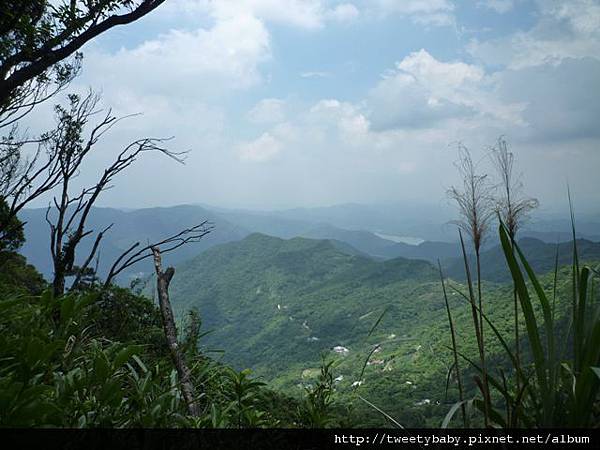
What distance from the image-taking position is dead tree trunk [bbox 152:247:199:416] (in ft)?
5.34

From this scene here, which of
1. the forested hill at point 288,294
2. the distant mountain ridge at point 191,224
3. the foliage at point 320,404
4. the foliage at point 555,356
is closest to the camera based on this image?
the foliage at point 555,356

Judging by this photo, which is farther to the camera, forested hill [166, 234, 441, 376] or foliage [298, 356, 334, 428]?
forested hill [166, 234, 441, 376]

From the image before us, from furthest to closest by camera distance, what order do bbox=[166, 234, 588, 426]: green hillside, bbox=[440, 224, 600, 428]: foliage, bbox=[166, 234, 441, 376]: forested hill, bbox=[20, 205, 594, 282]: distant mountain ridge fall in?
bbox=[20, 205, 594, 282]: distant mountain ridge
bbox=[166, 234, 441, 376]: forested hill
bbox=[166, 234, 588, 426]: green hillside
bbox=[440, 224, 600, 428]: foliage

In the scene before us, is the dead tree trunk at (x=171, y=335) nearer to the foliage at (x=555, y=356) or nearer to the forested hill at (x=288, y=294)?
the foliage at (x=555, y=356)

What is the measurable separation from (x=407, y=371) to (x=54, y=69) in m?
22.5

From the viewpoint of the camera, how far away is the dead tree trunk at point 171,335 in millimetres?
1627

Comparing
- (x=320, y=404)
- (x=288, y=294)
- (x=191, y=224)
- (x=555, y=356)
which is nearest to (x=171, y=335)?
(x=320, y=404)

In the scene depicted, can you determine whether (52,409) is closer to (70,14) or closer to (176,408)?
(176,408)

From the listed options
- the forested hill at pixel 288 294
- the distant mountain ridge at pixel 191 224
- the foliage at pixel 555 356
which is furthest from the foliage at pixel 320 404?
the distant mountain ridge at pixel 191 224

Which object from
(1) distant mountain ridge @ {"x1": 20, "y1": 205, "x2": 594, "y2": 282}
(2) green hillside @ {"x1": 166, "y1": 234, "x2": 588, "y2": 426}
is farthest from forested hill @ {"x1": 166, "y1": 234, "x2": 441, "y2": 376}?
(1) distant mountain ridge @ {"x1": 20, "y1": 205, "x2": 594, "y2": 282}

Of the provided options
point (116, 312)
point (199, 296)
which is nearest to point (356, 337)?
point (199, 296)

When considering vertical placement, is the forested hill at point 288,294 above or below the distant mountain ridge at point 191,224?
below

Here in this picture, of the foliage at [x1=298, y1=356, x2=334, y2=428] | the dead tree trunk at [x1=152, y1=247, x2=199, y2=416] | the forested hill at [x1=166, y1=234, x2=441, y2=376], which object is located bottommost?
the forested hill at [x1=166, y1=234, x2=441, y2=376]

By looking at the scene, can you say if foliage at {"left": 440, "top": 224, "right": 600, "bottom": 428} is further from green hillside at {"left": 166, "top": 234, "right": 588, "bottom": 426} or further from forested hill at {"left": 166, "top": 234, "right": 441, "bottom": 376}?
forested hill at {"left": 166, "top": 234, "right": 441, "bottom": 376}
